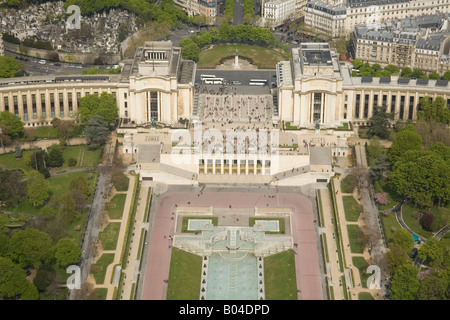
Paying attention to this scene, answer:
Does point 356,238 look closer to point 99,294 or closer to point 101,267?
point 101,267

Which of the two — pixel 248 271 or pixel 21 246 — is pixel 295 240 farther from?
pixel 21 246

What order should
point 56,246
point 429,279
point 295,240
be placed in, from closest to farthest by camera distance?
point 429,279 → point 56,246 → point 295,240

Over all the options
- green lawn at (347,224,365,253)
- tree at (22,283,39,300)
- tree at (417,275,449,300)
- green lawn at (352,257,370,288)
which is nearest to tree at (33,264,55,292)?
tree at (22,283,39,300)

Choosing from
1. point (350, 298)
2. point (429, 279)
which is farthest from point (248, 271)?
point (429, 279)

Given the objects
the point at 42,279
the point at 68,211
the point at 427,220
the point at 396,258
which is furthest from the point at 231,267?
the point at 427,220

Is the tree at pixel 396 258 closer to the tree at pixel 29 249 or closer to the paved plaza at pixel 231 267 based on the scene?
the paved plaza at pixel 231 267
